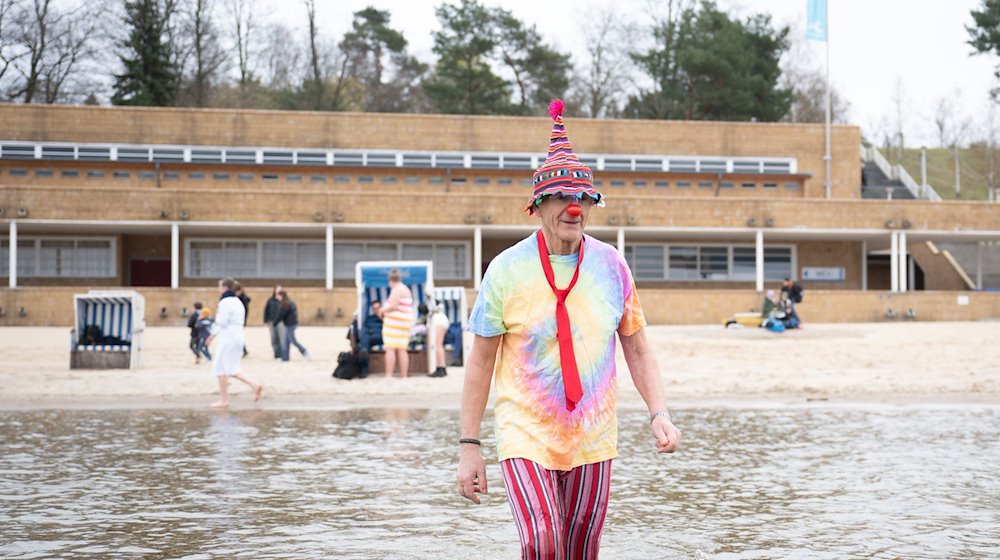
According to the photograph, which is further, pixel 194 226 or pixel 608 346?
pixel 194 226

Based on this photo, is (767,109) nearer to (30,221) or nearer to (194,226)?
(194,226)

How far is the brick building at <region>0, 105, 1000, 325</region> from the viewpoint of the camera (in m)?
39.2

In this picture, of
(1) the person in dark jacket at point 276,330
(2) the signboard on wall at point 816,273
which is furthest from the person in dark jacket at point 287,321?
(2) the signboard on wall at point 816,273

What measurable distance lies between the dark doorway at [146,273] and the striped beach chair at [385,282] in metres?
26.1

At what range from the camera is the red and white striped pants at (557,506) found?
3.81 m

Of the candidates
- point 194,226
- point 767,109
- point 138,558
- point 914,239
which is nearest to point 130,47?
point 194,226

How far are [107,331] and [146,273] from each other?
2413 centimetres

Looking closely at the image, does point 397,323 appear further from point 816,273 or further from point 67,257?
point 816,273

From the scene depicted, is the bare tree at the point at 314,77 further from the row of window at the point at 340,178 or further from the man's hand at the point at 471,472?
the man's hand at the point at 471,472

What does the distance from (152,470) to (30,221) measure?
105 feet

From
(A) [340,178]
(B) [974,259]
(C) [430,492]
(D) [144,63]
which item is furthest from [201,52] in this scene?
(C) [430,492]

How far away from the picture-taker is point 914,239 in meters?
45.8

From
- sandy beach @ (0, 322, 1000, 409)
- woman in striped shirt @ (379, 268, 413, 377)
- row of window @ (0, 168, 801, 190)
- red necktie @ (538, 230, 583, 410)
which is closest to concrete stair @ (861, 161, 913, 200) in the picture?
row of window @ (0, 168, 801, 190)

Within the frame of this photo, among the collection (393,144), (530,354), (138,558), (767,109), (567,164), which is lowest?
(138,558)
